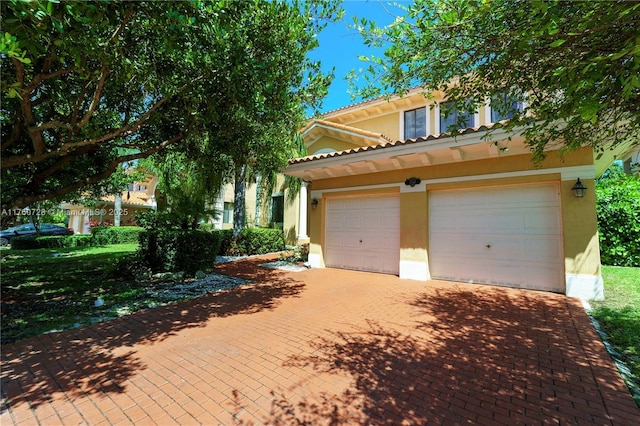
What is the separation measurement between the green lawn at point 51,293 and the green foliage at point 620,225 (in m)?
16.4

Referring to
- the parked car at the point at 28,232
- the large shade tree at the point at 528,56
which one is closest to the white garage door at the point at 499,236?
the large shade tree at the point at 528,56

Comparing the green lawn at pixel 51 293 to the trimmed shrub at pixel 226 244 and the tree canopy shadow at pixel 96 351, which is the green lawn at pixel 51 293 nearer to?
the tree canopy shadow at pixel 96 351

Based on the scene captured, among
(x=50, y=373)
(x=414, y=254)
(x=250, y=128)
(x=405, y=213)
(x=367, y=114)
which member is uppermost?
(x=367, y=114)

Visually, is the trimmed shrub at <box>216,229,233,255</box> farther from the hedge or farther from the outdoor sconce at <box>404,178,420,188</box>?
the outdoor sconce at <box>404,178,420,188</box>

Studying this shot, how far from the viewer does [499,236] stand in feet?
26.3

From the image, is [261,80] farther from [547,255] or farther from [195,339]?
[547,255]

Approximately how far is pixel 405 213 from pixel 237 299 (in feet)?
19.3

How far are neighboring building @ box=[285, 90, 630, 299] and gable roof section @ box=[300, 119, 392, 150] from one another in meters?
3.36

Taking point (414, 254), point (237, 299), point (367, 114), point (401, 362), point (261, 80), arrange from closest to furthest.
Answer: point (401, 362)
point (261, 80)
point (237, 299)
point (414, 254)
point (367, 114)

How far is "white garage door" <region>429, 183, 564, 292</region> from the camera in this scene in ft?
24.3

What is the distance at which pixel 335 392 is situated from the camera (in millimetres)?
3244

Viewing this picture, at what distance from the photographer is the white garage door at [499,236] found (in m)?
7.41

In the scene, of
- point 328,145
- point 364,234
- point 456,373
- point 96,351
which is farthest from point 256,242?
point 456,373

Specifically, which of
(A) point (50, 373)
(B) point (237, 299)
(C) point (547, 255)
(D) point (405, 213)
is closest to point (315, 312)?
(B) point (237, 299)
